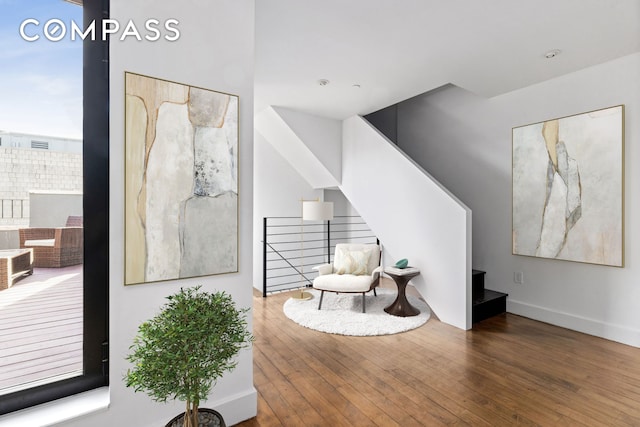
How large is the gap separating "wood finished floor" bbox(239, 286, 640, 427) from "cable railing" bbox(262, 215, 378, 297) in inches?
91.0

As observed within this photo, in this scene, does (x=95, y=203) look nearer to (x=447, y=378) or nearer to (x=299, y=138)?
(x=447, y=378)

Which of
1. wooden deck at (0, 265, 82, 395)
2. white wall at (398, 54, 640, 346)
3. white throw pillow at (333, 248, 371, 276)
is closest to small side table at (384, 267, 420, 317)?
white throw pillow at (333, 248, 371, 276)

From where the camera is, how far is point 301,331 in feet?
10.5

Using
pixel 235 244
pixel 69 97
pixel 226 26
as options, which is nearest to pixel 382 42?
pixel 226 26

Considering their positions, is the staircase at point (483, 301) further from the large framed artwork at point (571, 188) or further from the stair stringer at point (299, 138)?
the stair stringer at point (299, 138)

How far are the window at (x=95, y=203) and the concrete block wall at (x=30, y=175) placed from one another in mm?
67

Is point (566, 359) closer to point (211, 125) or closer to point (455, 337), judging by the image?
point (455, 337)

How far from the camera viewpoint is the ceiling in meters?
2.14

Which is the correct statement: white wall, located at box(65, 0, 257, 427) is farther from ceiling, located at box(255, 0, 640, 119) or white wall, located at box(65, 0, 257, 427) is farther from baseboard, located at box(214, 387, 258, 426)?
ceiling, located at box(255, 0, 640, 119)

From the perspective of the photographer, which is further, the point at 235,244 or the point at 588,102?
the point at 588,102

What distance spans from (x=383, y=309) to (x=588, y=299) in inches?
82.2

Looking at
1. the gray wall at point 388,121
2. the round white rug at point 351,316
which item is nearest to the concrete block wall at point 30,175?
the round white rug at point 351,316

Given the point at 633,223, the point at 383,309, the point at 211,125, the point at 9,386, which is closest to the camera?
the point at 9,386

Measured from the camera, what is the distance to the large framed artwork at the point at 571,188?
2.88m
